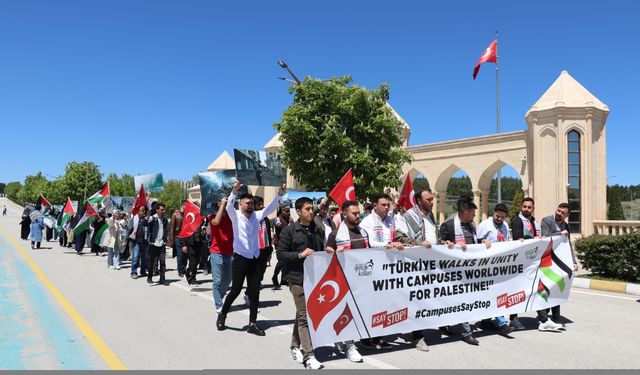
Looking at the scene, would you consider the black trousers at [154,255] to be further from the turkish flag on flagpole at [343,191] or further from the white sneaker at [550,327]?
the white sneaker at [550,327]

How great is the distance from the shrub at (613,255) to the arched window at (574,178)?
1427 cm

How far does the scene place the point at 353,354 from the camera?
16.7 feet

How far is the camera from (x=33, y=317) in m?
7.05

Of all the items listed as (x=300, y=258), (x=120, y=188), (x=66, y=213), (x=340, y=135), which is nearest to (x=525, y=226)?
(x=300, y=258)

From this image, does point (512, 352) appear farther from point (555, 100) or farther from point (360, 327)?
point (555, 100)

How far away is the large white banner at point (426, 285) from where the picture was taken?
5.18 m

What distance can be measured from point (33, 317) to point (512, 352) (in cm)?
658

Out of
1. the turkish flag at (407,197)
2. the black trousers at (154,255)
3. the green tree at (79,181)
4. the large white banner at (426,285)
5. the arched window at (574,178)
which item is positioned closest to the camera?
the large white banner at (426,285)

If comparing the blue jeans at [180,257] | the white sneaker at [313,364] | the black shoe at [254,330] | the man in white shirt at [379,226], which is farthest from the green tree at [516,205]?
the white sneaker at [313,364]

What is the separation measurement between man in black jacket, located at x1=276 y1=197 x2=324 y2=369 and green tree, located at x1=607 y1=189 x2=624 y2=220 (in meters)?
28.3

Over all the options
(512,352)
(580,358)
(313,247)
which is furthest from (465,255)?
(313,247)

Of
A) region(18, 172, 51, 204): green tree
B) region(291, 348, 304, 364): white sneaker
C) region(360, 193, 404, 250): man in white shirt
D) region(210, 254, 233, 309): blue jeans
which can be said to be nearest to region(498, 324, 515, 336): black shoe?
region(360, 193, 404, 250): man in white shirt

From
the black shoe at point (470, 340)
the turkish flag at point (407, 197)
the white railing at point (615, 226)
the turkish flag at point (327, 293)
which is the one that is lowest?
the black shoe at point (470, 340)

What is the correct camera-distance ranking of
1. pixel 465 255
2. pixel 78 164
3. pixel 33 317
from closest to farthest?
pixel 465 255, pixel 33 317, pixel 78 164
